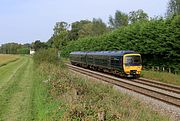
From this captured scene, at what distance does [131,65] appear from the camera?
32.4m

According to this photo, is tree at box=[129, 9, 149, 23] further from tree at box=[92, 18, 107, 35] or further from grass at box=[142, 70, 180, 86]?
grass at box=[142, 70, 180, 86]

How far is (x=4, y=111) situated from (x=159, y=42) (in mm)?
23029

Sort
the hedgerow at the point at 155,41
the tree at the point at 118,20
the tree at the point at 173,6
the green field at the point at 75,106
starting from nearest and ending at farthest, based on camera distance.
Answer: the green field at the point at 75,106, the hedgerow at the point at 155,41, the tree at the point at 173,6, the tree at the point at 118,20

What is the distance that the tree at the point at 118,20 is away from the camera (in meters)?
125

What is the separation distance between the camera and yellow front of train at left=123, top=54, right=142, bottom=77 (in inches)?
1275

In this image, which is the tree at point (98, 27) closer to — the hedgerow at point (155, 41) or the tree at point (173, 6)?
the tree at point (173, 6)

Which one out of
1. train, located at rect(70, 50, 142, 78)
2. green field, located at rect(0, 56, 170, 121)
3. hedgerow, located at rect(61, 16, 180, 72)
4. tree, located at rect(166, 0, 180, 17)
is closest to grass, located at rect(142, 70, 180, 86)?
train, located at rect(70, 50, 142, 78)

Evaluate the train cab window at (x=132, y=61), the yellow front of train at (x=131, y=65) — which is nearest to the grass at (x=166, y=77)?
the yellow front of train at (x=131, y=65)

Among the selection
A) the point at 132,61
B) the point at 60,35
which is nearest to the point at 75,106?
the point at 132,61

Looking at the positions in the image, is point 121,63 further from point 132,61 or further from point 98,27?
point 98,27

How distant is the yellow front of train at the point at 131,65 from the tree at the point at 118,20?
90998mm

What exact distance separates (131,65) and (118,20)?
323 feet

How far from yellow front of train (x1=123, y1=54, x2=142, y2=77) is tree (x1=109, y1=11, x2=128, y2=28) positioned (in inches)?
3583

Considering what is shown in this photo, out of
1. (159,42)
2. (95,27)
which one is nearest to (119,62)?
(159,42)
